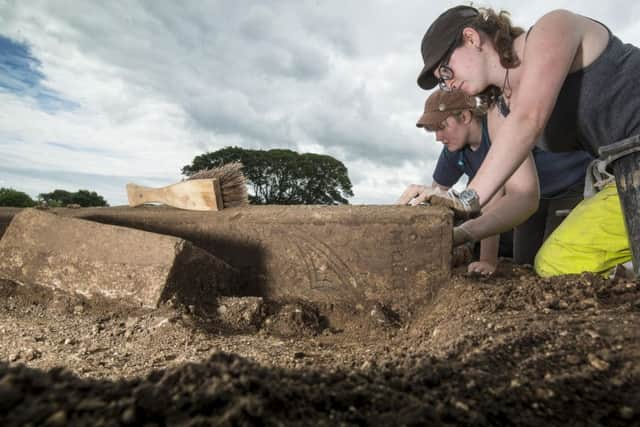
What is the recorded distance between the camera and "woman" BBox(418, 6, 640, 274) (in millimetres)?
1699

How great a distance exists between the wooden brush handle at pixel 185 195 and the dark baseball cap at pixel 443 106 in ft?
5.24

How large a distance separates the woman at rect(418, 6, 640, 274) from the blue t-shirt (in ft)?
3.44

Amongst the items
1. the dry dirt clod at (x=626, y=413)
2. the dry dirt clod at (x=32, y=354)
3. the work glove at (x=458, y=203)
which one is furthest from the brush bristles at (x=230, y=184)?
the dry dirt clod at (x=626, y=413)

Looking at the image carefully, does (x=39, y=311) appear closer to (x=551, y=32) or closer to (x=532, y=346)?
(x=532, y=346)

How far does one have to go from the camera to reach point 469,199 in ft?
6.23

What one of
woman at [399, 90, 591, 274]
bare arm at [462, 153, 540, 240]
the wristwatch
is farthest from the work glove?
woman at [399, 90, 591, 274]

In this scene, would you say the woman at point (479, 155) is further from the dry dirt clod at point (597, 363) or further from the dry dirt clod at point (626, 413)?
the dry dirt clod at point (626, 413)

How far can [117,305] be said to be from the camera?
1.96 meters

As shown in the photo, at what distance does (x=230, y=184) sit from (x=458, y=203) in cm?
121

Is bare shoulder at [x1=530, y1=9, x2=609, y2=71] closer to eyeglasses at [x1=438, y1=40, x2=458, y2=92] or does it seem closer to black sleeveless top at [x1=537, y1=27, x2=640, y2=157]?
black sleeveless top at [x1=537, y1=27, x2=640, y2=157]

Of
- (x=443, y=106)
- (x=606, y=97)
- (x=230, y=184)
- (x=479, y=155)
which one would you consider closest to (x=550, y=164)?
(x=479, y=155)

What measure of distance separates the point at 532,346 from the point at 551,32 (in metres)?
1.20

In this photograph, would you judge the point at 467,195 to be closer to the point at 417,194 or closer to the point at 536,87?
the point at 417,194

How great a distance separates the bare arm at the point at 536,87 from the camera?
1676 mm
